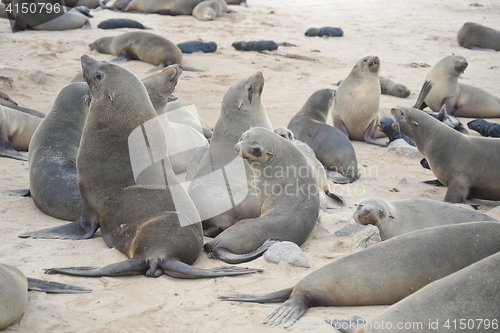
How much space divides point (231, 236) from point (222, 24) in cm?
1185

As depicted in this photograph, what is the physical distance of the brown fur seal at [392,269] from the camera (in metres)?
2.43

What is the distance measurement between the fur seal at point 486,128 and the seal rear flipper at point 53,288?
20.0ft

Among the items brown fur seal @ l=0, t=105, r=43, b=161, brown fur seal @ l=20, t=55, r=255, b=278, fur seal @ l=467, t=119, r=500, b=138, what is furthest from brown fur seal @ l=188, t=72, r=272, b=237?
fur seal @ l=467, t=119, r=500, b=138

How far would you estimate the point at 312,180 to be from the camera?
3988 millimetres

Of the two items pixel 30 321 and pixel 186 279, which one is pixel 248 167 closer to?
pixel 186 279

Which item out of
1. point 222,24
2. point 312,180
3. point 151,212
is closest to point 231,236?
point 151,212

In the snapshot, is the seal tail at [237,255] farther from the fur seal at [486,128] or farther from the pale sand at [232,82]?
the fur seal at [486,128]

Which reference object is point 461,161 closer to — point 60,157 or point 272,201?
point 272,201

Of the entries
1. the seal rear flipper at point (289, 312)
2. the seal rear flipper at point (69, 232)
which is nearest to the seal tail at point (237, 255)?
the seal rear flipper at point (289, 312)

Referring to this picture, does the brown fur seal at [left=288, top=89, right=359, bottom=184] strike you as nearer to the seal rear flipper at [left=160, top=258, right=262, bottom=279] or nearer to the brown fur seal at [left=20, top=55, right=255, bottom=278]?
the brown fur seal at [left=20, top=55, right=255, bottom=278]

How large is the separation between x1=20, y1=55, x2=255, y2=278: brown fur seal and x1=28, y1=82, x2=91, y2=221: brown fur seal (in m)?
0.50

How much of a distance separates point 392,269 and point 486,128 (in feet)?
17.7

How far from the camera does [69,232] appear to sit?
12.0 ft

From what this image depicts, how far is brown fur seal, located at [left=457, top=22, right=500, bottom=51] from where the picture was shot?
12.9 metres
